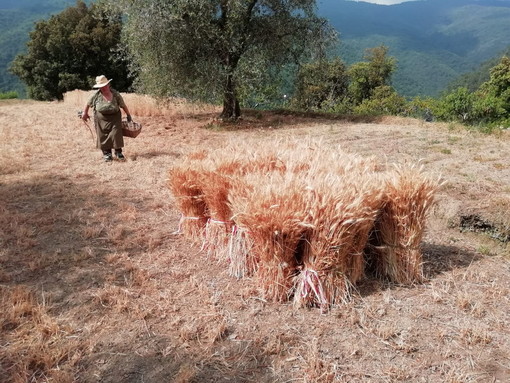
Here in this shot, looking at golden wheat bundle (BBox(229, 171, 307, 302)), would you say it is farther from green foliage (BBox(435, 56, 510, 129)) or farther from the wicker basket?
green foliage (BBox(435, 56, 510, 129))

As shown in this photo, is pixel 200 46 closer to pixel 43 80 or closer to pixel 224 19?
pixel 224 19

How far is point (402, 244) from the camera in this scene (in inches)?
108

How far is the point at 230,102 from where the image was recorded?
37.7 feet

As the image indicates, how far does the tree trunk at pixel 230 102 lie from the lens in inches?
423

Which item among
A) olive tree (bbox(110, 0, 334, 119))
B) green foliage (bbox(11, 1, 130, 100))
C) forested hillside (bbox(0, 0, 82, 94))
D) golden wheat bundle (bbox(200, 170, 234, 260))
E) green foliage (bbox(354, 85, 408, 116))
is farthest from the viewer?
forested hillside (bbox(0, 0, 82, 94))

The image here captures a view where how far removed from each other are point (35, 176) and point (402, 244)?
5328mm

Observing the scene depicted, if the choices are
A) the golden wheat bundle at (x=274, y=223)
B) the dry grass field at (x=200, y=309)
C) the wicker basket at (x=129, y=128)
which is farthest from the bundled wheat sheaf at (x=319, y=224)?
the wicker basket at (x=129, y=128)

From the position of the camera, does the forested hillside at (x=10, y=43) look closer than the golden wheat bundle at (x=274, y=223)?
No

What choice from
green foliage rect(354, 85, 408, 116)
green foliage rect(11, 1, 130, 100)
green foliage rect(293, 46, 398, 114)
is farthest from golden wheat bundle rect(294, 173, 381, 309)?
green foliage rect(293, 46, 398, 114)

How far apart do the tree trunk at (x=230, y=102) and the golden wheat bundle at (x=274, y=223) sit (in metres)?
8.41

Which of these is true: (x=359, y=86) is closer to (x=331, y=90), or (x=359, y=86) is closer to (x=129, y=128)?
(x=331, y=90)

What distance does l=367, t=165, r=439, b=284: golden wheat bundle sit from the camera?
105 inches

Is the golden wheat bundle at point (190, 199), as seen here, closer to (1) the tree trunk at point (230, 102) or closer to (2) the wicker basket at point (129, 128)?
(2) the wicker basket at point (129, 128)

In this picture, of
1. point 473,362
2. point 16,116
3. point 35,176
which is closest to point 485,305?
point 473,362
